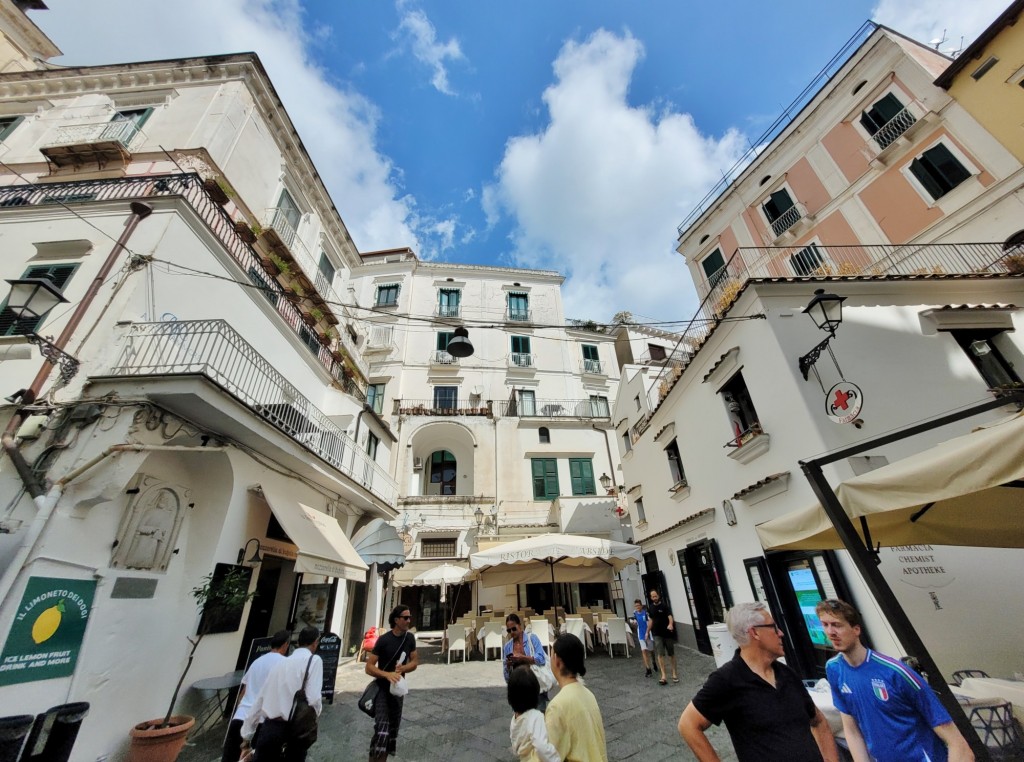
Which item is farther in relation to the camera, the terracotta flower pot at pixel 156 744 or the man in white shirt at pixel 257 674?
the terracotta flower pot at pixel 156 744

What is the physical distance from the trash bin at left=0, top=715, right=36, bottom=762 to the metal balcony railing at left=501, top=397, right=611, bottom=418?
17900 mm

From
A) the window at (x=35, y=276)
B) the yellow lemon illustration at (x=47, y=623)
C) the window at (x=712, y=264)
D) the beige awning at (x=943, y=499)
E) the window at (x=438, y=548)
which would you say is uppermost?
the window at (x=712, y=264)

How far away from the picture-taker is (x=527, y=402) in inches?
875

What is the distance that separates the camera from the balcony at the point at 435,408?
20266 mm

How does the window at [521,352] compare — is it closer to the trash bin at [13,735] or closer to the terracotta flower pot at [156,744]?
the terracotta flower pot at [156,744]

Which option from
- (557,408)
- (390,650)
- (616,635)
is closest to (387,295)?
(557,408)

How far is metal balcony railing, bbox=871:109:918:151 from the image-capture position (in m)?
→ 11.5

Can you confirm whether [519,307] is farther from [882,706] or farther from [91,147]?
[882,706]

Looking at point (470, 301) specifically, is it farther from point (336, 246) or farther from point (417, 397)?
point (336, 246)

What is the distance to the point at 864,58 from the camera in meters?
12.6

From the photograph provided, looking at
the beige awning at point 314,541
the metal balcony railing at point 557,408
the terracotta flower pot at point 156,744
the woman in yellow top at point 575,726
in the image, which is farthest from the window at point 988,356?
the metal balcony railing at point 557,408

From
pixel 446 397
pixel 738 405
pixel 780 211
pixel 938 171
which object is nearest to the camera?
pixel 738 405

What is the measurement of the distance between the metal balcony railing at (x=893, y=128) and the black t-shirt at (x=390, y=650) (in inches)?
672

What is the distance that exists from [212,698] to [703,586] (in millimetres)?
10221
